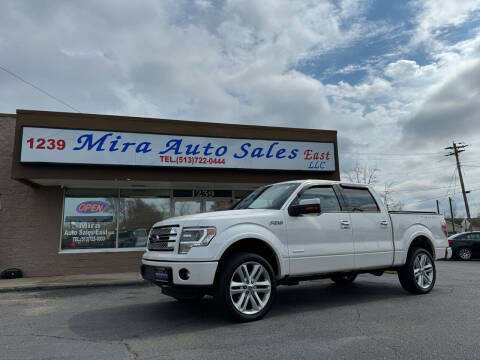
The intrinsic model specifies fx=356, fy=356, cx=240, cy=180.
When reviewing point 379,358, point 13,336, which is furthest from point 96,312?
point 379,358

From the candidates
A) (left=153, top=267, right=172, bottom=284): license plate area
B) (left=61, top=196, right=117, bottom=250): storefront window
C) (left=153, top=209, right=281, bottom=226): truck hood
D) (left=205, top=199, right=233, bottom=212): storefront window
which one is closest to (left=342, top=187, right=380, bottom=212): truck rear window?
(left=153, top=209, right=281, bottom=226): truck hood

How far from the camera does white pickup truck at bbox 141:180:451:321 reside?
4723 mm

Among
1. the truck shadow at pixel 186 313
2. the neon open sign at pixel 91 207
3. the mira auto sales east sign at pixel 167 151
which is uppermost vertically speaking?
the mira auto sales east sign at pixel 167 151

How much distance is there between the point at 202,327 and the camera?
184 inches

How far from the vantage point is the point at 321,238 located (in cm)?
563

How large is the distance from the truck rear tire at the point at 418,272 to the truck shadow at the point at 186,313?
9.7 inches

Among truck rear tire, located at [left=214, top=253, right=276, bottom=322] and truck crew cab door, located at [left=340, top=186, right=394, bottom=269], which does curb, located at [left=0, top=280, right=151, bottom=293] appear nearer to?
truck rear tire, located at [left=214, top=253, right=276, bottom=322]

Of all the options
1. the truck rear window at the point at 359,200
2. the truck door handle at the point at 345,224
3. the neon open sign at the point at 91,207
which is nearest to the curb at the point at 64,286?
the neon open sign at the point at 91,207

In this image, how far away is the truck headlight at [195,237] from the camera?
4.74m

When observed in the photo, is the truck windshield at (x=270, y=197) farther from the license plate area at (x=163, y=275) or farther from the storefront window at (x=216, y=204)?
the storefront window at (x=216, y=204)

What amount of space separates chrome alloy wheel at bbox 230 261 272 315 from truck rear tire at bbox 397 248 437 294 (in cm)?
318

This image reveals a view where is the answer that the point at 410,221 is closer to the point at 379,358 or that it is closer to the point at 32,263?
the point at 379,358

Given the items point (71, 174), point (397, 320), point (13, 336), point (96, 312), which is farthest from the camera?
point (71, 174)

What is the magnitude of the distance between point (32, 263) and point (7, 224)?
58.4 inches
